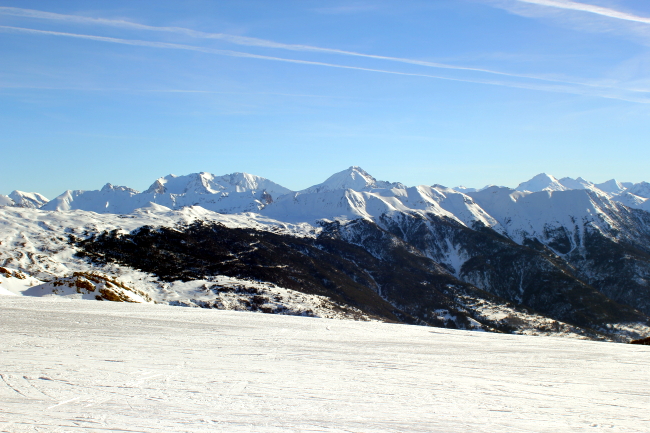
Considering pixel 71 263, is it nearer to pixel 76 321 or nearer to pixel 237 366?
pixel 76 321

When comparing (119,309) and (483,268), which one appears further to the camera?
A: (483,268)

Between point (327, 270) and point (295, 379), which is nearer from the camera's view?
point (295, 379)

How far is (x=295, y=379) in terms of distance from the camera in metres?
13.4

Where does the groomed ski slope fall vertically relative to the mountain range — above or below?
above

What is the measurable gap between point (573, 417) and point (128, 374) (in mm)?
12087

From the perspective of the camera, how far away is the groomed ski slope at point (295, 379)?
10312mm

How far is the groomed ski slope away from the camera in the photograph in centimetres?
1031

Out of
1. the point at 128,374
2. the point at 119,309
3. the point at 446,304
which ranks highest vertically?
the point at 128,374

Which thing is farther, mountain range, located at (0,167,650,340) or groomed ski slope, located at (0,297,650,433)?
mountain range, located at (0,167,650,340)

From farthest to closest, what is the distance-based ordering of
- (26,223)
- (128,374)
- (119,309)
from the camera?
(26,223) → (119,309) → (128,374)

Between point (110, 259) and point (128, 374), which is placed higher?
point (128, 374)

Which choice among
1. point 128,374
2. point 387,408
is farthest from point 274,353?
point 387,408

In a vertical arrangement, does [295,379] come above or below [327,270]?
above

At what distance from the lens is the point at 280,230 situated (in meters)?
193
